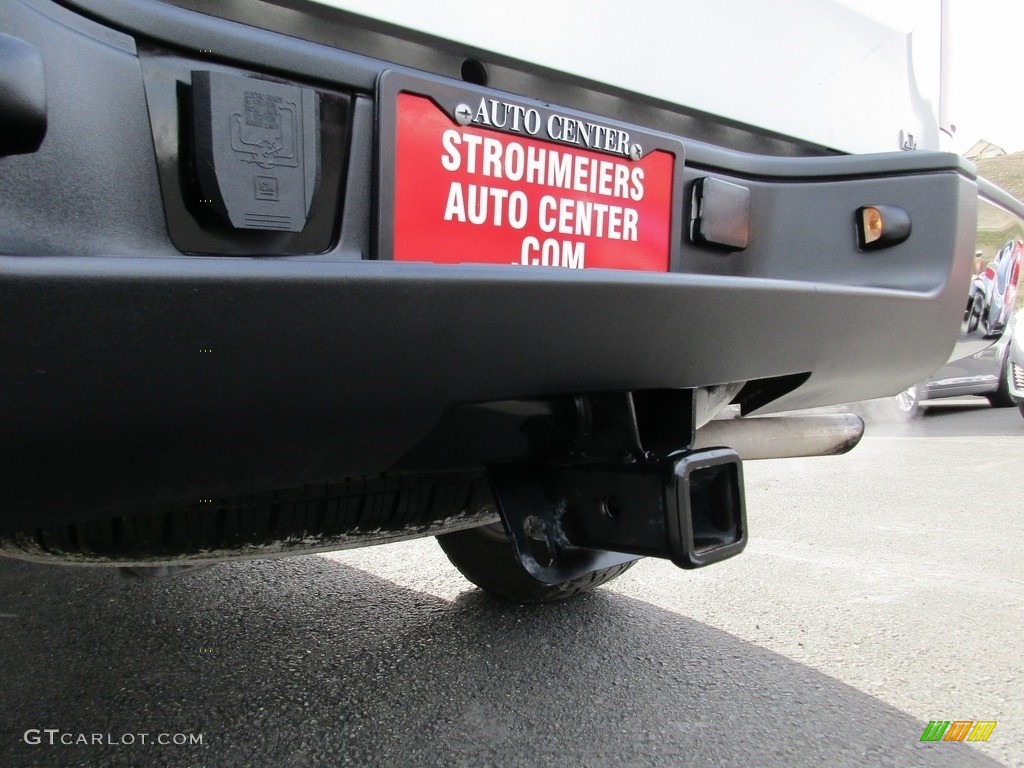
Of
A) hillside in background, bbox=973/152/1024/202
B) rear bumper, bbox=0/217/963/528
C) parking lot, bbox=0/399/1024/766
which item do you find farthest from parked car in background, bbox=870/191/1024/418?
hillside in background, bbox=973/152/1024/202

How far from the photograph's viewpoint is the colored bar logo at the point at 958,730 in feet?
5.34

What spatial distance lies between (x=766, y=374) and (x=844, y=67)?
67cm

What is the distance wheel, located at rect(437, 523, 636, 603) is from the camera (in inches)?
83.0

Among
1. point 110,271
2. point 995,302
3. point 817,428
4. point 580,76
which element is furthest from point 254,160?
point 995,302

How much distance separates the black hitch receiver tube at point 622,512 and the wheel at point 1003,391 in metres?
7.89

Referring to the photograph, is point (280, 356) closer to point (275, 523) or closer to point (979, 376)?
point (275, 523)

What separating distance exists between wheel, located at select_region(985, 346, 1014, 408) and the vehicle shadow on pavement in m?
7.22

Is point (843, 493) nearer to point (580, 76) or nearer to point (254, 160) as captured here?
point (580, 76)

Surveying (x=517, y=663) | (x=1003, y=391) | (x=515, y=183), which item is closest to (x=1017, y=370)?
(x=1003, y=391)

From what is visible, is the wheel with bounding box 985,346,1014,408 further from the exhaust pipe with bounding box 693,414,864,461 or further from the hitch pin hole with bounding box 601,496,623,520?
the hitch pin hole with bounding box 601,496,623,520

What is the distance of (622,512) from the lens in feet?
3.72

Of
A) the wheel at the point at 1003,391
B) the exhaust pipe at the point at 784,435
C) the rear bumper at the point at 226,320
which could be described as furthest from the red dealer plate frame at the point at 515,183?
the wheel at the point at 1003,391

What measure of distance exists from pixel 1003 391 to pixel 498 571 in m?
7.96

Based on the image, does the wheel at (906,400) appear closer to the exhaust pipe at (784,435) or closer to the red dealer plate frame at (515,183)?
the exhaust pipe at (784,435)
